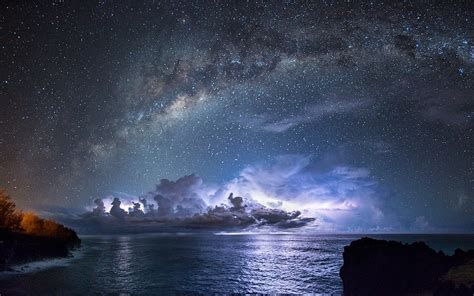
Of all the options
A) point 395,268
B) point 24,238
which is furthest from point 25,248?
point 395,268

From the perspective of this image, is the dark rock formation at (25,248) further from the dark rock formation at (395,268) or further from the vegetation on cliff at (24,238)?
the dark rock formation at (395,268)

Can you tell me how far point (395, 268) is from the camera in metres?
30.5

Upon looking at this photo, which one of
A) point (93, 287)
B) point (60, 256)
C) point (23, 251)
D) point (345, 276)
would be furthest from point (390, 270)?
point (60, 256)

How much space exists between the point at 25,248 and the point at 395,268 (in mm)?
60177

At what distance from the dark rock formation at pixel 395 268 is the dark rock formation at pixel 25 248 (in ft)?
160

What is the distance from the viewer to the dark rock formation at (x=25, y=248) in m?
47.3

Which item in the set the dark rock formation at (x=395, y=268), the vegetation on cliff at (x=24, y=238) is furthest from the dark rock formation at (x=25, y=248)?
the dark rock formation at (x=395, y=268)

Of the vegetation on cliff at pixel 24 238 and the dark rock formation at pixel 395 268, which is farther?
→ the vegetation on cliff at pixel 24 238

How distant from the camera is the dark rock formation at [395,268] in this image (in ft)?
94.7

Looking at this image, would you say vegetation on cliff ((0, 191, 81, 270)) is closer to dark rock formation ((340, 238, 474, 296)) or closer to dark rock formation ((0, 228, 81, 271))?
dark rock formation ((0, 228, 81, 271))

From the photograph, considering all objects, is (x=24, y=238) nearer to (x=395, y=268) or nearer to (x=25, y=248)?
(x=25, y=248)

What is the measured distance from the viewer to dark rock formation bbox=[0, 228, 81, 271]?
47344 mm

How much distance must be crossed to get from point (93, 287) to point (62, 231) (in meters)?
54.6

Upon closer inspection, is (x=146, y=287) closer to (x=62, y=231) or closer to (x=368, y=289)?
(x=368, y=289)
